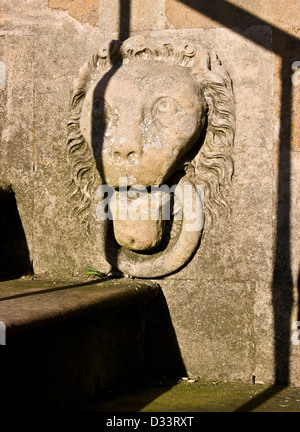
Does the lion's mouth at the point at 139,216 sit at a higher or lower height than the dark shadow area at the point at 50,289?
higher

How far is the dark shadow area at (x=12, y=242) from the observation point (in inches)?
158

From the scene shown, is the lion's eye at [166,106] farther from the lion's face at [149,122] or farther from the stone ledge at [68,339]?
the stone ledge at [68,339]

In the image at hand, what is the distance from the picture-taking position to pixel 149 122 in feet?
11.8

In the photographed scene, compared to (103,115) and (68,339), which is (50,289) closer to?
(68,339)

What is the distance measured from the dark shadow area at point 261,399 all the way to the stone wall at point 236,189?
0.08 metres

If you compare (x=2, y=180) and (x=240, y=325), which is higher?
(x=2, y=180)

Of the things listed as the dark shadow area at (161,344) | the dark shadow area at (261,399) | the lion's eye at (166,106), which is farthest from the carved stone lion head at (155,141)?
the dark shadow area at (261,399)

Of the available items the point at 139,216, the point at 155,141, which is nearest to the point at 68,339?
the point at 139,216

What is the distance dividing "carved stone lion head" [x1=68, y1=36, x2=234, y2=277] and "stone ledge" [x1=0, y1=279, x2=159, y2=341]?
0.82ft

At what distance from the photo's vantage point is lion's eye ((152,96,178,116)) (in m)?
3.58

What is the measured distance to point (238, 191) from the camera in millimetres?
3648

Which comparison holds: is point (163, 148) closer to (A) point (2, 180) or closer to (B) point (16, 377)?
(A) point (2, 180)
